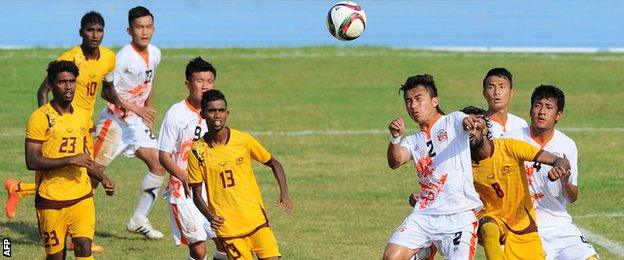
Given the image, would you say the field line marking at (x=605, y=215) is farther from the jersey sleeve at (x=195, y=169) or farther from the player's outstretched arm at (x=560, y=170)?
the jersey sleeve at (x=195, y=169)

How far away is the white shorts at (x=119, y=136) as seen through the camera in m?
16.9

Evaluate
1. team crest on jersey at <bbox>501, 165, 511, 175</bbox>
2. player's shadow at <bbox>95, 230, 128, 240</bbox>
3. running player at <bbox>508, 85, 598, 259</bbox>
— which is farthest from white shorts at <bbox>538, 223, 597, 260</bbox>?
player's shadow at <bbox>95, 230, 128, 240</bbox>

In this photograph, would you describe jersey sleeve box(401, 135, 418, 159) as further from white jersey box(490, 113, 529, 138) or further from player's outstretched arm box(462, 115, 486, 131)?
white jersey box(490, 113, 529, 138)

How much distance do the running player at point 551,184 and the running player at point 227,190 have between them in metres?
2.22

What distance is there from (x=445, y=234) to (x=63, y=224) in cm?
330

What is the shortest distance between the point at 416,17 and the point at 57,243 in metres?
26.3

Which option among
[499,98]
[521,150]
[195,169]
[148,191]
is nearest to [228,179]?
[195,169]

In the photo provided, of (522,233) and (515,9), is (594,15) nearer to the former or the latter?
(515,9)

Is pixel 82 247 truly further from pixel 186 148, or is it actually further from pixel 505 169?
pixel 505 169

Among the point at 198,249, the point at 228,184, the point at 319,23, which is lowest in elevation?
the point at 198,249

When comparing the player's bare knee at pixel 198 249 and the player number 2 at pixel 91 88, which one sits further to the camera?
the player number 2 at pixel 91 88

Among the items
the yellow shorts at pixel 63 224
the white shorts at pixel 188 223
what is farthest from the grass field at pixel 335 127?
the yellow shorts at pixel 63 224

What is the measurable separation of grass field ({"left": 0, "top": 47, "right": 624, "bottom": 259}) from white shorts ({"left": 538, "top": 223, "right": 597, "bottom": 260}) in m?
2.23

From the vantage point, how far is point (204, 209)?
40.9 ft
